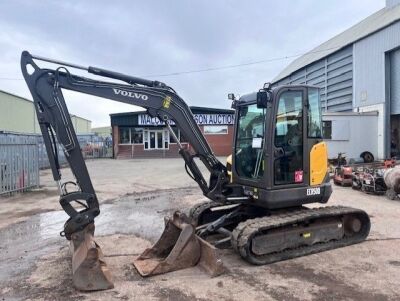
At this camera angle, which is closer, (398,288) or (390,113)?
(398,288)

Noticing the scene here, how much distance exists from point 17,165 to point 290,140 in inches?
446

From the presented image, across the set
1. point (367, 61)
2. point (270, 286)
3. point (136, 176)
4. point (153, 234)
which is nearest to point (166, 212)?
point (153, 234)

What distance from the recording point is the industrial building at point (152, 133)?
38094mm

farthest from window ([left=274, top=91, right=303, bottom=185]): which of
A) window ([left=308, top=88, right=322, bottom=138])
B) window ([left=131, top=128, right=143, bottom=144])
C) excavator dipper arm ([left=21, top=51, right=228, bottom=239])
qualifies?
window ([left=131, top=128, right=143, bottom=144])

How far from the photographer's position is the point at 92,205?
5.61m

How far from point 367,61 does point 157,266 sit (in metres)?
19.6

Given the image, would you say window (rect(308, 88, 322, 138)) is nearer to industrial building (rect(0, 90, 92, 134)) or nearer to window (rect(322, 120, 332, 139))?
window (rect(322, 120, 332, 139))

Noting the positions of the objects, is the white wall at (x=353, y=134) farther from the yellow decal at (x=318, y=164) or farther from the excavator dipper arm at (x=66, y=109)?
the excavator dipper arm at (x=66, y=109)

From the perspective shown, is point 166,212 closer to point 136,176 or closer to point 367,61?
point 136,176

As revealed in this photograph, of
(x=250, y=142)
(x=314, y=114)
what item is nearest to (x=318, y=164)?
(x=314, y=114)

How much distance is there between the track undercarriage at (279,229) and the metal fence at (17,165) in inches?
357

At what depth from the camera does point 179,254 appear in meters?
5.79

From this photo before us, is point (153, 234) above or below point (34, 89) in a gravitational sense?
below

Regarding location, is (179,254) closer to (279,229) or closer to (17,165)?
(279,229)
